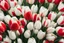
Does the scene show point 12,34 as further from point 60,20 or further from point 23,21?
point 60,20

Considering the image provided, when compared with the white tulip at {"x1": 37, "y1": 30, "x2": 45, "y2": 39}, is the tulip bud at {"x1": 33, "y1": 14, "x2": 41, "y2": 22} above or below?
above

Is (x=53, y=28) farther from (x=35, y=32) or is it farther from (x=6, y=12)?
(x=6, y=12)

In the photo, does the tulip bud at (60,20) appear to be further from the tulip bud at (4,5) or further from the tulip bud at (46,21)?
the tulip bud at (4,5)

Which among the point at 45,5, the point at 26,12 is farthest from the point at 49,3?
the point at 26,12

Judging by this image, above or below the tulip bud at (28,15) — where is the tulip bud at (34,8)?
above

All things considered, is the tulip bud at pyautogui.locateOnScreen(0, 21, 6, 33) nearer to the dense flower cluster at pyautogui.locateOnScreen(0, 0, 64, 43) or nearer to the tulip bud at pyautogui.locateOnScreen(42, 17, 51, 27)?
the dense flower cluster at pyautogui.locateOnScreen(0, 0, 64, 43)

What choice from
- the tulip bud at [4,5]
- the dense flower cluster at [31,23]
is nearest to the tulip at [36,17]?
the dense flower cluster at [31,23]

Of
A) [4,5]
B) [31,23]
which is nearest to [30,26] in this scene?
[31,23]

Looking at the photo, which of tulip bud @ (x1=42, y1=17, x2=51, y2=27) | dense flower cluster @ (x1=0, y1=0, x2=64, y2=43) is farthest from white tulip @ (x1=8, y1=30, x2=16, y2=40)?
tulip bud @ (x1=42, y1=17, x2=51, y2=27)
